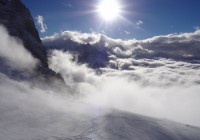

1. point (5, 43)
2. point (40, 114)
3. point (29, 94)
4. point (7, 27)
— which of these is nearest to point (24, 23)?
point (7, 27)

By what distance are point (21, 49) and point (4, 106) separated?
48307 mm

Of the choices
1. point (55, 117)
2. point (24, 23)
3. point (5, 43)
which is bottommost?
point (55, 117)

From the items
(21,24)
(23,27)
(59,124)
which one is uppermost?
(21,24)

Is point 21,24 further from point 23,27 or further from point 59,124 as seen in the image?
point 59,124

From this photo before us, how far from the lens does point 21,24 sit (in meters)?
102

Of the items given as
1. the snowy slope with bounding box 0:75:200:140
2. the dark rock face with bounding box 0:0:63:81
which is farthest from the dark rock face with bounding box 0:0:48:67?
the snowy slope with bounding box 0:75:200:140

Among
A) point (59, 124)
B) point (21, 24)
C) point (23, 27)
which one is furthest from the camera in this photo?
point (21, 24)

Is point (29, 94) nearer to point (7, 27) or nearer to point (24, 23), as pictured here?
point (7, 27)

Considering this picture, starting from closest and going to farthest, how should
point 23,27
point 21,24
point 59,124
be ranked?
point 59,124, point 23,27, point 21,24

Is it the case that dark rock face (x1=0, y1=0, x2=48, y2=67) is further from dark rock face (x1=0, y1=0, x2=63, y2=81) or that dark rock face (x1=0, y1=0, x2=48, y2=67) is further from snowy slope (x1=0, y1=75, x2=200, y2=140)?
snowy slope (x1=0, y1=75, x2=200, y2=140)

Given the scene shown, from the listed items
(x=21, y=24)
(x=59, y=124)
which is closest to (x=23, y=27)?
(x=21, y=24)

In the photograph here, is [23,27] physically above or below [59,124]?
above

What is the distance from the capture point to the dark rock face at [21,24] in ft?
305

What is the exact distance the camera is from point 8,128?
31375 mm
